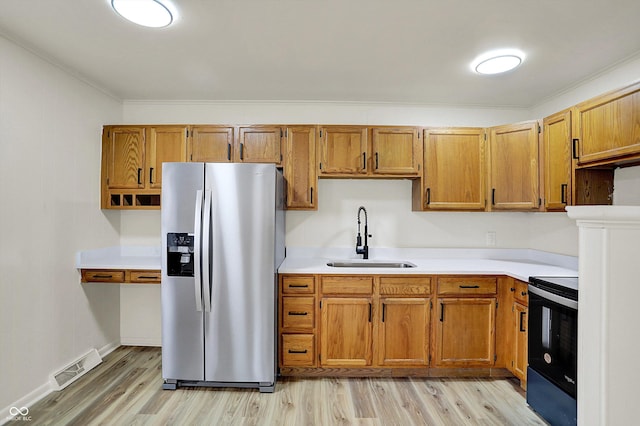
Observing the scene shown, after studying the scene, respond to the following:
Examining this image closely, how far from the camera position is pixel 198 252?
235cm

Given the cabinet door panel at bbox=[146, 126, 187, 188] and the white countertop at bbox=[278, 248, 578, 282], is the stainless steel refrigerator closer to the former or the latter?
the white countertop at bbox=[278, 248, 578, 282]

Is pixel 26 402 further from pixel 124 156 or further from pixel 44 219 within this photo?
pixel 124 156

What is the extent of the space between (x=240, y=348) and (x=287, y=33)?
226 centimetres

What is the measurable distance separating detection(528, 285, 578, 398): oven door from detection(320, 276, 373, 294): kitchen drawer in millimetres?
1165

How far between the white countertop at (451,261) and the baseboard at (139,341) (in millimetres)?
1616

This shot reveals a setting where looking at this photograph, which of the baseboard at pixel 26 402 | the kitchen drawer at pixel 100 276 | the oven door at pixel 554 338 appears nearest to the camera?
the oven door at pixel 554 338

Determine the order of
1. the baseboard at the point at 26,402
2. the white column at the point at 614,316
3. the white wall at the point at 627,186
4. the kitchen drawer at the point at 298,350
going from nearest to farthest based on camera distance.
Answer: the white column at the point at 614,316 < the baseboard at the point at 26,402 < the white wall at the point at 627,186 < the kitchen drawer at the point at 298,350

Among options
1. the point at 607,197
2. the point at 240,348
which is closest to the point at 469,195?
the point at 607,197

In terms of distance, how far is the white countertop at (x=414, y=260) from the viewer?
2633 mm

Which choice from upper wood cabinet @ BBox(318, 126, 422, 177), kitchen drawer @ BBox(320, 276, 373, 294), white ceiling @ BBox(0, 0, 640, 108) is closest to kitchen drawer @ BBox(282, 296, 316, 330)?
kitchen drawer @ BBox(320, 276, 373, 294)

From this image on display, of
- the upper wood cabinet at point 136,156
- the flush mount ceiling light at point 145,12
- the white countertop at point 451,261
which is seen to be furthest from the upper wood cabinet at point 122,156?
the white countertop at point 451,261

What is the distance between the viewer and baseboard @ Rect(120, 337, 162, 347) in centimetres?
326

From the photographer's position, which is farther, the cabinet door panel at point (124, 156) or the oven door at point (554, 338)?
the cabinet door panel at point (124, 156)

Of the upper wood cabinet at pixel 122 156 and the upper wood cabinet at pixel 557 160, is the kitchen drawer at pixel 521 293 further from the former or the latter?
the upper wood cabinet at pixel 122 156
